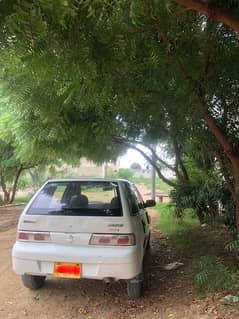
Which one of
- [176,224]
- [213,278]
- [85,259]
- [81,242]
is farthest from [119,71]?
[176,224]

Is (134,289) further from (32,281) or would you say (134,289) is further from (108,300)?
(32,281)

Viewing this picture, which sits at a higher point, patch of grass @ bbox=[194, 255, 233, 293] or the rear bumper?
the rear bumper

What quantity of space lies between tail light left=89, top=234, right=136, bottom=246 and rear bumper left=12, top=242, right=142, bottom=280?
0.05 m

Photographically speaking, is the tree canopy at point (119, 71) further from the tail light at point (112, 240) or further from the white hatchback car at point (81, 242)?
the tail light at point (112, 240)

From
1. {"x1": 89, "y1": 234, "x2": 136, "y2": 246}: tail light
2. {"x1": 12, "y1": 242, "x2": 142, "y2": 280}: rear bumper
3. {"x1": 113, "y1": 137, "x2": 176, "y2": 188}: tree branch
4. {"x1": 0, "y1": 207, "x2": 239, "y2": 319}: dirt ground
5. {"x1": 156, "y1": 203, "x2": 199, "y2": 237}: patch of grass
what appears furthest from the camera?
{"x1": 156, "y1": 203, "x2": 199, "y2": 237}: patch of grass

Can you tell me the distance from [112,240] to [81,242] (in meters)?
0.41

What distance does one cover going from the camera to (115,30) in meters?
3.72

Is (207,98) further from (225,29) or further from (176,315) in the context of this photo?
(176,315)

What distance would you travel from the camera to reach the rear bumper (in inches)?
211

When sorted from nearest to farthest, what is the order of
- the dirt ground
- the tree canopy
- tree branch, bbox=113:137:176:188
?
1. the tree canopy
2. the dirt ground
3. tree branch, bbox=113:137:176:188

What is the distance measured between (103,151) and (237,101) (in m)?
5.79

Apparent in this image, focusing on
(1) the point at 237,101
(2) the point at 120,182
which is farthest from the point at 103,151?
(1) the point at 237,101

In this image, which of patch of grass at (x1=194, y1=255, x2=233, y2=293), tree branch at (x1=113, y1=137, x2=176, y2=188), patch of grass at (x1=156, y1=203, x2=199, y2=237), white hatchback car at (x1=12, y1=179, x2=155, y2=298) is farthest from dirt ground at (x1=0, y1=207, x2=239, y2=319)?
tree branch at (x1=113, y1=137, x2=176, y2=188)

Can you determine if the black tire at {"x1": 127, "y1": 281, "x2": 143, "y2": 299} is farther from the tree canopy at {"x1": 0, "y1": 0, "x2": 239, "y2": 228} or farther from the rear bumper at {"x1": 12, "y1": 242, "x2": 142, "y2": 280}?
the tree canopy at {"x1": 0, "y1": 0, "x2": 239, "y2": 228}
